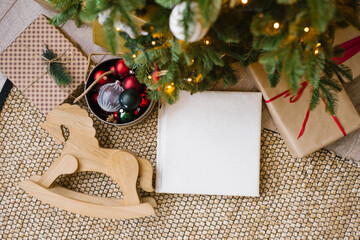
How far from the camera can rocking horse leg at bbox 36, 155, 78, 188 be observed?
2.81 feet

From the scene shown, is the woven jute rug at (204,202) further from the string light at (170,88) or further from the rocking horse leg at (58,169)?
the string light at (170,88)

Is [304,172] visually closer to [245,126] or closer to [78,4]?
[245,126]

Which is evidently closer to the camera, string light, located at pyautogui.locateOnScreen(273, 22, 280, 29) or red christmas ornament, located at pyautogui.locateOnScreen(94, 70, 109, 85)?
string light, located at pyautogui.locateOnScreen(273, 22, 280, 29)

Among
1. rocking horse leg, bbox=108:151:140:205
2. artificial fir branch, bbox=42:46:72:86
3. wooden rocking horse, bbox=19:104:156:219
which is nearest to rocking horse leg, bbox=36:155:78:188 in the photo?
wooden rocking horse, bbox=19:104:156:219

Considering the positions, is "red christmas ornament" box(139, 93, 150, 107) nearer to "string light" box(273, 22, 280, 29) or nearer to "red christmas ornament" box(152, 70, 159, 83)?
"red christmas ornament" box(152, 70, 159, 83)

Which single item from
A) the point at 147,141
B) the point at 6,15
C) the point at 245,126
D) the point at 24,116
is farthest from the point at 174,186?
the point at 6,15

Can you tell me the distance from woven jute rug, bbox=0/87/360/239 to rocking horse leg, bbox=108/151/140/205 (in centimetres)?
9

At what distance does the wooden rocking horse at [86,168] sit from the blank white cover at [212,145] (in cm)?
8

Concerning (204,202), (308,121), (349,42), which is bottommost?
(204,202)

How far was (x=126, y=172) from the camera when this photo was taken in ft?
2.75

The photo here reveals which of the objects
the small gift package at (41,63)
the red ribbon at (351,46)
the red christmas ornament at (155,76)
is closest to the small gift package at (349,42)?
the red ribbon at (351,46)

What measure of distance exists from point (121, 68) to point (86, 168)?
0.30 metres

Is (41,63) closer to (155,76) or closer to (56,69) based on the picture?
(56,69)

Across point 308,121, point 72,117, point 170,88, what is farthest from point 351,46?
point 72,117
